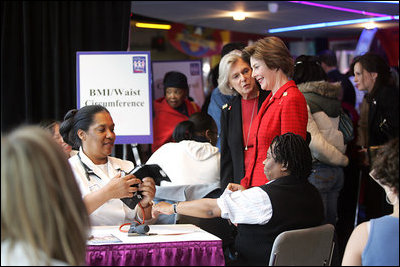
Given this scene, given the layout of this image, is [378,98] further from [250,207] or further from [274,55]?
[250,207]

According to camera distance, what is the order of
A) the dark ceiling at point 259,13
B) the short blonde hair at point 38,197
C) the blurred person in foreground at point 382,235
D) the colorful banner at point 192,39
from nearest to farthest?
1. the short blonde hair at point 38,197
2. the blurred person in foreground at point 382,235
3. the dark ceiling at point 259,13
4. the colorful banner at point 192,39

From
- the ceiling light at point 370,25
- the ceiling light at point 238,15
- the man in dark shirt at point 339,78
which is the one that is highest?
the ceiling light at point 238,15

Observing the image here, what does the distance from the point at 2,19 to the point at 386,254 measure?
4.28 meters

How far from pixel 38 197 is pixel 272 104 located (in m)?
2.19

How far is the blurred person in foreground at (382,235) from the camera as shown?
1.97 metres

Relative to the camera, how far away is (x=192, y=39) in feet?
32.6

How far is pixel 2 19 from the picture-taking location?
531 cm

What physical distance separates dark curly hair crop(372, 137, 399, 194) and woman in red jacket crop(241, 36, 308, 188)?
124cm

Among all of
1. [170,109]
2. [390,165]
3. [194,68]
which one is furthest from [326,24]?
[390,165]

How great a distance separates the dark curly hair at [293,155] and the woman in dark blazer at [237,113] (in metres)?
0.73

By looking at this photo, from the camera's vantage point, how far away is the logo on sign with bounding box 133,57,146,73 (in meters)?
4.57

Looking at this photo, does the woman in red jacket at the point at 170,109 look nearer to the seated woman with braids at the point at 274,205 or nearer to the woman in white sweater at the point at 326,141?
the woman in white sweater at the point at 326,141

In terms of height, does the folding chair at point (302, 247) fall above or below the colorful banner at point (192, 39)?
below

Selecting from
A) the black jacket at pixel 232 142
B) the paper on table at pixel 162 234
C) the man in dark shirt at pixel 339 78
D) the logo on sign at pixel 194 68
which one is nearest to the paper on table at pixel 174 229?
the paper on table at pixel 162 234
